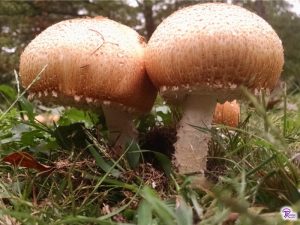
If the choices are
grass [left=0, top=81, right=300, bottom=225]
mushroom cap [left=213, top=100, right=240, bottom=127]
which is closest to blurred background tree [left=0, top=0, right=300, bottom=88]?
mushroom cap [left=213, top=100, right=240, bottom=127]

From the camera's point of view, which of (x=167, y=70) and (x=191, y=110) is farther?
(x=191, y=110)

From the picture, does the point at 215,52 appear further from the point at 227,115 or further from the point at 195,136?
the point at 227,115

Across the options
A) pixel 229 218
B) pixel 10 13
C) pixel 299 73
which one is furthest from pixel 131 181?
pixel 299 73

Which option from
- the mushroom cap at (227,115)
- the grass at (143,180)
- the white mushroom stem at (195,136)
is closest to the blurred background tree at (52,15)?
the mushroom cap at (227,115)

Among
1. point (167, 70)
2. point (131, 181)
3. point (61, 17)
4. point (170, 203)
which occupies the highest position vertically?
point (167, 70)

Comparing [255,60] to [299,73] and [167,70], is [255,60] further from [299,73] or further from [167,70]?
[299,73]
